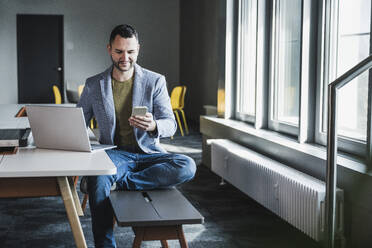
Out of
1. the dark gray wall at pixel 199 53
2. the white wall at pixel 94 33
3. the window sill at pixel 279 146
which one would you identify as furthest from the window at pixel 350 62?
the white wall at pixel 94 33

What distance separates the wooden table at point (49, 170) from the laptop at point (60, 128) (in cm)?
4

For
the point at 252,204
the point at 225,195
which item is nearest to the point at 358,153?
the point at 252,204

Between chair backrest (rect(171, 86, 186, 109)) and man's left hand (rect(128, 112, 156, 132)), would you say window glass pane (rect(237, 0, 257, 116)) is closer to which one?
man's left hand (rect(128, 112, 156, 132))

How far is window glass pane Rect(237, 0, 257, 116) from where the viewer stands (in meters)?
4.84

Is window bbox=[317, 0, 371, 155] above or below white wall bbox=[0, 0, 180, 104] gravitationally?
below

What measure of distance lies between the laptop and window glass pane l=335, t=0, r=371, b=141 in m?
1.60

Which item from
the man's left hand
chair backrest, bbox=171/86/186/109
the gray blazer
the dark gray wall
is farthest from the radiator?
the dark gray wall

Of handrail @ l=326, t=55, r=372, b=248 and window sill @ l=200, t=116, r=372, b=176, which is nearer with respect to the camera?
handrail @ l=326, t=55, r=372, b=248

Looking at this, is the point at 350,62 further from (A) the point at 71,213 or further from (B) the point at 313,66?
(A) the point at 71,213

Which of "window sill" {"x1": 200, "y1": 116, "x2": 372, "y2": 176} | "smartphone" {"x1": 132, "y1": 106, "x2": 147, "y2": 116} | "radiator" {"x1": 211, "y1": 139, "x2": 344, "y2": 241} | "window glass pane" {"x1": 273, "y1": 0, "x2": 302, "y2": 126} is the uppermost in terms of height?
"window glass pane" {"x1": 273, "y1": 0, "x2": 302, "y2": 126}

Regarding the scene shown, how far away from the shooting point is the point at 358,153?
286 cm

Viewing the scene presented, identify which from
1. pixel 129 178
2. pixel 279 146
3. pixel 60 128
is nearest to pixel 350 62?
pixel 279 146

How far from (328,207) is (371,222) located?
1.40 feet

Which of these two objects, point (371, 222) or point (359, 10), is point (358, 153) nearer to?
point (371, 222)
